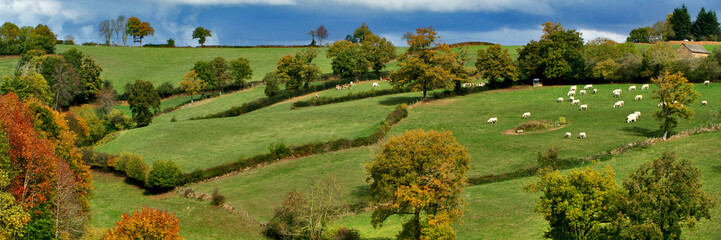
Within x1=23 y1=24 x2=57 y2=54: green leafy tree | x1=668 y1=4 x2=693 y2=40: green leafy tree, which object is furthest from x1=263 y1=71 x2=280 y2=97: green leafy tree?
x1=668 y1=4 x2=693 y2=40: green leafy tree

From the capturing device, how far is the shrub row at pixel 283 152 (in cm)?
6400

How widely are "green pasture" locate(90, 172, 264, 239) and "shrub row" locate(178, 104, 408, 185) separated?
4.36 meters

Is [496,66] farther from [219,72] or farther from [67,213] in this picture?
[67,213]

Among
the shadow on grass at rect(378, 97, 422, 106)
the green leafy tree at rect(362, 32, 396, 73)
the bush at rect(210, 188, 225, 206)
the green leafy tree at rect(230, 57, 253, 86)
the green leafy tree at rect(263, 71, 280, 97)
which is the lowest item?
the bush at rect(210, 188, 225, 206)

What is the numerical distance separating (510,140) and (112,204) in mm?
46052

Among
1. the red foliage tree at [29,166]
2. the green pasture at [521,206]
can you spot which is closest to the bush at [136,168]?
the red foliage tree at [29,166]

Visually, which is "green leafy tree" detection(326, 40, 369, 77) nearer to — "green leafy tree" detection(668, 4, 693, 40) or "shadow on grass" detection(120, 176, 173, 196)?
"shadow on grass" detection(120, 176, 173, 196)

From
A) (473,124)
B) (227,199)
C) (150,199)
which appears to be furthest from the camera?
(473,124)

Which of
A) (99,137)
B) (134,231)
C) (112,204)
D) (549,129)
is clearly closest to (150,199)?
(112,204)

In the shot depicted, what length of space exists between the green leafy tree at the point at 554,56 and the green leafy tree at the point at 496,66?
170 inches

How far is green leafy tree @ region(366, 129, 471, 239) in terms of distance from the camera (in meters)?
36.1

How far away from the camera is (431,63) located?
9656 centimetres

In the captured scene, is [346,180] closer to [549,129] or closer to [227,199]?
[227,199]

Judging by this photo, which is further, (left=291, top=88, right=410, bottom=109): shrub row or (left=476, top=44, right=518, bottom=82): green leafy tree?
(left=291, top=88, right=410, bottom=109): shrub row
